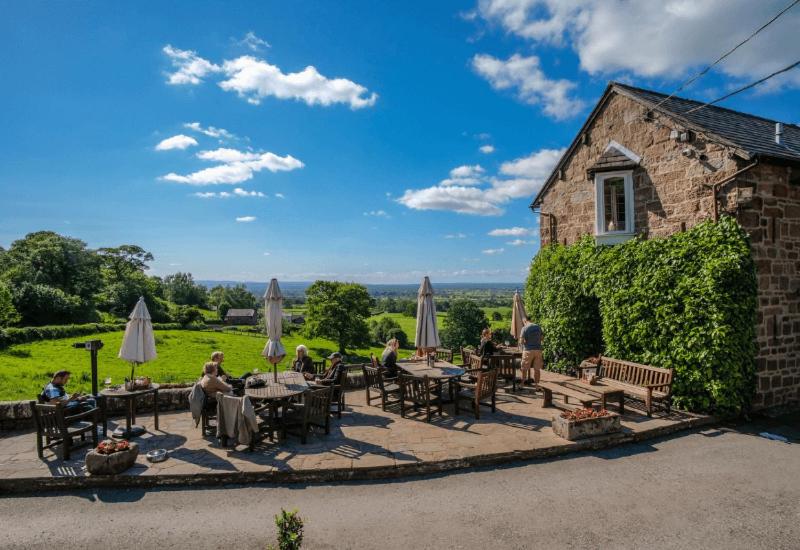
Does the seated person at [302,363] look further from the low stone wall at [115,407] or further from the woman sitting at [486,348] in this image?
the woman sitting at [486,348]

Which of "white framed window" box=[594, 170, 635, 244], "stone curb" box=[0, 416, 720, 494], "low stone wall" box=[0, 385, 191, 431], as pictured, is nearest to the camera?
"stone curb" box=[0, 416, 720, 494]

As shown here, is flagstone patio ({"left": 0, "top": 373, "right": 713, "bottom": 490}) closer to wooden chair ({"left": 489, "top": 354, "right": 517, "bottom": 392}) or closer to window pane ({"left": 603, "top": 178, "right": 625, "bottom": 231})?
wooden chair ({"left": 489, "top": 354, "right": 517, "bottom": 392})

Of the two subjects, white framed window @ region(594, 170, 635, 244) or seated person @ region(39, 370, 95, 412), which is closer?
seated person @ region(39, 370, 95, 412)

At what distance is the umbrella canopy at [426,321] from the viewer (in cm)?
915

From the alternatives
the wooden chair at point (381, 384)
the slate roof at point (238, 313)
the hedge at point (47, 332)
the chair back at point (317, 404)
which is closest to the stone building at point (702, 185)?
the wooden chair at point (381, 384)

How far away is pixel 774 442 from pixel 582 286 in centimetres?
543

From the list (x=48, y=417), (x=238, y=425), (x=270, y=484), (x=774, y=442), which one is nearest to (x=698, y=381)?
(x=774, y=442)

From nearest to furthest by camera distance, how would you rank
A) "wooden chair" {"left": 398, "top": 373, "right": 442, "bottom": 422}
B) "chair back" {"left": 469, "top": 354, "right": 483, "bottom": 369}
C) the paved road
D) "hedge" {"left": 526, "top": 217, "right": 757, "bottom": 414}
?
the paved road → "hedge" {"left": 526, "top": 217, "right": 757, "bottom": 414} → "wooden chair" {"left": 398, "top": 373, "right": 442, "bottom": 422} → "chair back" {"left": 469, "top": 354, "right": 483, "bottom": 369}

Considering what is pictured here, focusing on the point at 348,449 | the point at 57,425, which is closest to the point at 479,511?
the point at 348,449

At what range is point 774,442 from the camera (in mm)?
7438

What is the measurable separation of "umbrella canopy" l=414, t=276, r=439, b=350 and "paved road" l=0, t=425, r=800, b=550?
3278 mm

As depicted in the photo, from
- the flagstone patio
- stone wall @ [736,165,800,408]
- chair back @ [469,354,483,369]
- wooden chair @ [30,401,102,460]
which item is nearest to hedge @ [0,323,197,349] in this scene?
A: the flagstone patio

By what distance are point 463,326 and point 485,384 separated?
48443 millimetres

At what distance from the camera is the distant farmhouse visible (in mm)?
80375
